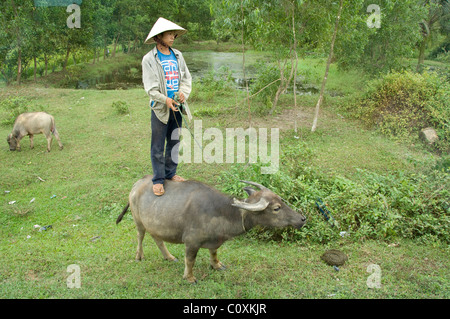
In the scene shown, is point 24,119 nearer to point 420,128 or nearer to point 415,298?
point 415,298

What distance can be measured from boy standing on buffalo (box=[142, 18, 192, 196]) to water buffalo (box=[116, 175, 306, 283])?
242mm

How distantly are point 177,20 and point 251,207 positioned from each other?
33648 millimetres

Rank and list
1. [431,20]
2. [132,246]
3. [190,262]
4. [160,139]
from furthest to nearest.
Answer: [431,20], [132,246], [160,139], [190,262]

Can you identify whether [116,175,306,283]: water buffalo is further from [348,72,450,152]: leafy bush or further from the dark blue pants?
[348,72,450,152]: leafy bush

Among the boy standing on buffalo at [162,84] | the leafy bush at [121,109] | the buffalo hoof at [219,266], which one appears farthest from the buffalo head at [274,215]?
the leafy bush at [121,109]

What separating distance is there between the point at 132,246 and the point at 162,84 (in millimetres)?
2411

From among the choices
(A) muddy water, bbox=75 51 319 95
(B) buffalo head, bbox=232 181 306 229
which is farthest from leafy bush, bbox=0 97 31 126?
(B) buffalo head, bbox=232 181 306 229

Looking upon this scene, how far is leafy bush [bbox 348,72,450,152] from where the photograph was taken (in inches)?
368

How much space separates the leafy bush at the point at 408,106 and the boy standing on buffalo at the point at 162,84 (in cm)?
759

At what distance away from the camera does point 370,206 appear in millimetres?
4895

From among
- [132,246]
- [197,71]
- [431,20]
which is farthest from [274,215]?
[431,20]

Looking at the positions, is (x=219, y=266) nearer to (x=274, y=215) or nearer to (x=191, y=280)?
(x=191, y=280)
